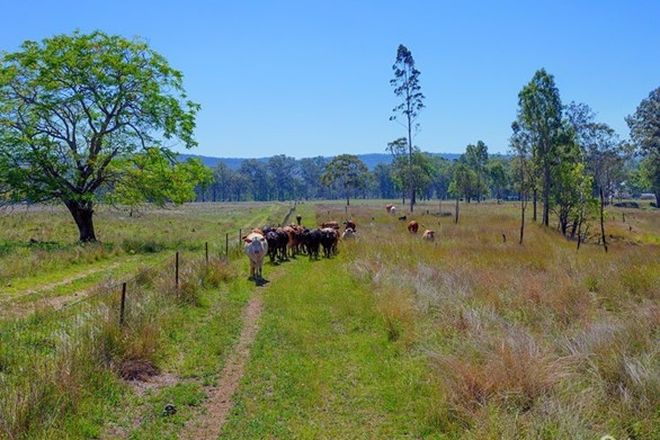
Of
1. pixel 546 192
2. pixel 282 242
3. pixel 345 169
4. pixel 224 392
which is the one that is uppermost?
pixel 345 169

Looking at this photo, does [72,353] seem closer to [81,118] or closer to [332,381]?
[332,381]

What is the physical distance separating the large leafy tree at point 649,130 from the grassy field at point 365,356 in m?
66.8

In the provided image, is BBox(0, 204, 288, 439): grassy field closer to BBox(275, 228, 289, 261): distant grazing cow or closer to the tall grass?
the tall grass

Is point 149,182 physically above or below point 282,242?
above

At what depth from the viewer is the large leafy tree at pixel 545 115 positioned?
129 ft

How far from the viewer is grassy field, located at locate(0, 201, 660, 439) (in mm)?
6039

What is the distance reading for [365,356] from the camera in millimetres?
9102

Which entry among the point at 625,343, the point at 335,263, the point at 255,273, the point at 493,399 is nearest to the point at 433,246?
the point at 335,263

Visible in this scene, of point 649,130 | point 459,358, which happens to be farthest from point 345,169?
point 459,358

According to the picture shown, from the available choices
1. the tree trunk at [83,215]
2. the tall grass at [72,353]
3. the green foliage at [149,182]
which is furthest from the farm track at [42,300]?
the green foliage at [149,182]

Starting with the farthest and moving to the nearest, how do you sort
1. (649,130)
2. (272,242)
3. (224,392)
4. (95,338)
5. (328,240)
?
(649,130) < (328,240) < (272,242) < (95,338) < (224,392)

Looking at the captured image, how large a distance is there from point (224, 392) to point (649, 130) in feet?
258

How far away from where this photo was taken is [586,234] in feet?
111

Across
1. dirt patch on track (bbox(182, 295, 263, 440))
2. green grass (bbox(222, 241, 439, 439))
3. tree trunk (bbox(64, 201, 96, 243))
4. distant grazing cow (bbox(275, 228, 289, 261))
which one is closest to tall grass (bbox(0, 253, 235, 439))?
dirt patch on track (bbox(182, 295, 263, 440))
